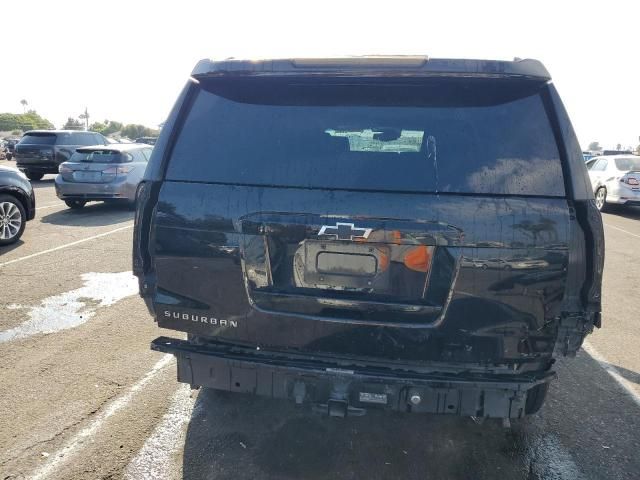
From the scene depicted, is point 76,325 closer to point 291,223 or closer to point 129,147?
point 291,223

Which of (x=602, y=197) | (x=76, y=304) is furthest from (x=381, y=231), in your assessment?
(x=602, y=197)

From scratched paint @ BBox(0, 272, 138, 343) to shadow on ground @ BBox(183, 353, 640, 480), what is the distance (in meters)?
2.18

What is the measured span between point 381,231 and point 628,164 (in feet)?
48.2

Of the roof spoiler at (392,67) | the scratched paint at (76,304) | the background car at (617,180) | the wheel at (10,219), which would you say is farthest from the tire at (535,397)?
the background car at (617,180)

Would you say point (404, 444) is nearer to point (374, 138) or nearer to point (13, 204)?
point (374, 138)

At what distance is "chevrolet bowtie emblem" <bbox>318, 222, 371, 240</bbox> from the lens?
6.61 feet

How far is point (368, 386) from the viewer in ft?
6.97

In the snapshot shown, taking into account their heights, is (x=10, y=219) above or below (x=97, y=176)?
below

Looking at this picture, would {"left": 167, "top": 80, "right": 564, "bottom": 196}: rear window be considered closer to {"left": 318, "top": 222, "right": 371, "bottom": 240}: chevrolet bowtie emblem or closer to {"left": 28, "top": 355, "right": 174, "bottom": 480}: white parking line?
{"left": 318, "top": 222, "right": 371, "bottom": 240}: chevrolet bowtie emblem

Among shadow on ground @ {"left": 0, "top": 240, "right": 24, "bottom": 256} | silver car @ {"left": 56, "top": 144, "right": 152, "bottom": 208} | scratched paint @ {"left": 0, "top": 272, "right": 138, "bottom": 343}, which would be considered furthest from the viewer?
silver car @ {"left": 56, "top": 144, "right": 152, "bottom": 208}

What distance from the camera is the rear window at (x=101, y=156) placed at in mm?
10500

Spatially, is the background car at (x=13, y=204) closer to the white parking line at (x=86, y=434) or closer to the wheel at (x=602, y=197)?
the white parking line at (x=86, y=434)

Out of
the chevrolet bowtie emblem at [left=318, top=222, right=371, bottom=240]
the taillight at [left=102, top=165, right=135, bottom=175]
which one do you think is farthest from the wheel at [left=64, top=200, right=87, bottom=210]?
the chevrolet bowtie emblem at [left=318, top=222, right=371, bottom=240]

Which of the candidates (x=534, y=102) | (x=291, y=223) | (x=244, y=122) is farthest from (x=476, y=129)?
(x=244, y=122)
